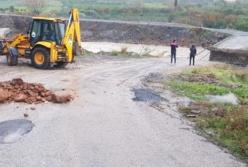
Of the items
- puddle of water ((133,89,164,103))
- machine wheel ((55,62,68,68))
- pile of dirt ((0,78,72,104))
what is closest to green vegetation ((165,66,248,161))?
puddle of water ((133,89,164,103))

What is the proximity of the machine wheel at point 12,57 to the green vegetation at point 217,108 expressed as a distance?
817 centimetres

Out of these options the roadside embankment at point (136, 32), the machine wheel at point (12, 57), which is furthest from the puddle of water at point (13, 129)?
the roadside embankment at point (136, 32)

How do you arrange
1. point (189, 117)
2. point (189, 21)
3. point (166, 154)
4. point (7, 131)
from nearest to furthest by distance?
1. point (166, 154)
2. point (7, 131)
3. point (189, 117)
4. point (189, 21)

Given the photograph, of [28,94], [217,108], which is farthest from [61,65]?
[217,108]

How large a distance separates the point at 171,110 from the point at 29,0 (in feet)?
210

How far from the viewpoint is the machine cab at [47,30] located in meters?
25.5

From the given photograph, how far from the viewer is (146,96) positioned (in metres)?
19.8

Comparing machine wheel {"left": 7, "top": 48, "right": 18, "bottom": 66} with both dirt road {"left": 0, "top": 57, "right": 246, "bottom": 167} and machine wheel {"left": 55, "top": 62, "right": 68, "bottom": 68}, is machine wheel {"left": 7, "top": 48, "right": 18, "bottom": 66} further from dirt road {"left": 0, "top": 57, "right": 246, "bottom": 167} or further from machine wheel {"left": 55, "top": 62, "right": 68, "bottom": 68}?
dirt road {"left": 0, "top": 57, "right": 246, "bottom": 167}

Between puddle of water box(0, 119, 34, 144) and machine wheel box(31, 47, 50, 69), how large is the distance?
10.6 metres

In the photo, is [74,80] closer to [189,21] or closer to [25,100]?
[25,100]

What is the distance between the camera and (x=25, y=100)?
17.3 m

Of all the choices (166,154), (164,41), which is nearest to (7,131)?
(166,154)

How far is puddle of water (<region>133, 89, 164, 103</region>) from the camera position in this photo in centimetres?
1916

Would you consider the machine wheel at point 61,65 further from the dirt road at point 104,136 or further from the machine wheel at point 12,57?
the dirt road at point 104,136
